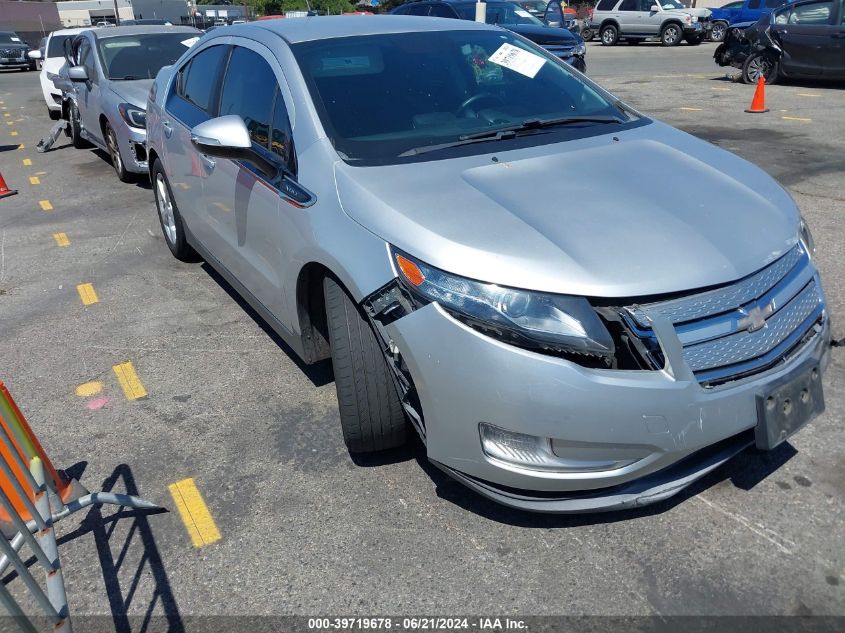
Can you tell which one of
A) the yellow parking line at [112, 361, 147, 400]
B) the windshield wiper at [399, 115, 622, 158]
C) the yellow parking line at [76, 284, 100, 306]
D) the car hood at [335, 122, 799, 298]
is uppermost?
the windshield wiper at [399, 115, 622, 158]

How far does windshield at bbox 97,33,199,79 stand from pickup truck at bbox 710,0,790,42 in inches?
632

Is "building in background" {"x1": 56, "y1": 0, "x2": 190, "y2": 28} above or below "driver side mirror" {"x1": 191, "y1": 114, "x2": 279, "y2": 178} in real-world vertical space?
below

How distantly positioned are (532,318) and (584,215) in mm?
517

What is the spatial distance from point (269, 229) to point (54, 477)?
1.38 metres

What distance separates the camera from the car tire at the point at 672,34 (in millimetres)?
25266

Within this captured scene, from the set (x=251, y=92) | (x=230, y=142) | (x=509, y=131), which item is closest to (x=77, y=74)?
(x=251, y=92)

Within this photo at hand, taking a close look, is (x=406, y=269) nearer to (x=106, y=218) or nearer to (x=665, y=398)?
(x=665, y=398)

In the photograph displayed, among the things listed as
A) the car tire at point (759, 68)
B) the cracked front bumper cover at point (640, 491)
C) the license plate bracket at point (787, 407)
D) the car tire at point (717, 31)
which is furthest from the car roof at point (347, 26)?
the car tire at point (717, 31)

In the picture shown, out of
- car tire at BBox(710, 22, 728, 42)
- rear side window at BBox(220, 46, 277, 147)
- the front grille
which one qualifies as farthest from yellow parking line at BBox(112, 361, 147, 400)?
car tire at BBox(710, 22, 728, 42)

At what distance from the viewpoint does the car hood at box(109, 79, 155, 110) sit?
7.86 metres

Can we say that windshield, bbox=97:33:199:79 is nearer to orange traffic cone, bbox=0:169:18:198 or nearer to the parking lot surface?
orange traffic cone, bbox=0:169:18:198

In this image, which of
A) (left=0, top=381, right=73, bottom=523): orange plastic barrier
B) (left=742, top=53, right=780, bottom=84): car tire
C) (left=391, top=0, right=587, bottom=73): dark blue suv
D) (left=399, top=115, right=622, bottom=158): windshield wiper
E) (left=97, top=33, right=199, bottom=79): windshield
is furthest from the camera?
(left=742, top=53, right=780, bottom=84): car tire

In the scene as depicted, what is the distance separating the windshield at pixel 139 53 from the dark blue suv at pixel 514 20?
5873mm

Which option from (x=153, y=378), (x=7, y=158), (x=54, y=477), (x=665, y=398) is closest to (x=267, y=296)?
(x=153, y=378)
